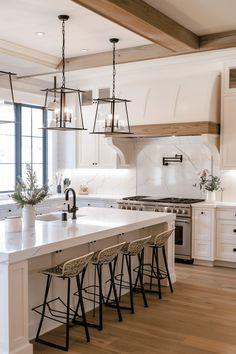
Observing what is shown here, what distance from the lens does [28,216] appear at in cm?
426

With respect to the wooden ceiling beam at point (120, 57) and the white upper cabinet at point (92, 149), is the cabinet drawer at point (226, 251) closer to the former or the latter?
the white upper cabinet at point (92, 149)

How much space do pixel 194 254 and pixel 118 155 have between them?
2149 mm

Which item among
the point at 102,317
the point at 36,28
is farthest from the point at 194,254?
the point at 36,28

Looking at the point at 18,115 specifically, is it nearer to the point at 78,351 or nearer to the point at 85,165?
the point at 85,165

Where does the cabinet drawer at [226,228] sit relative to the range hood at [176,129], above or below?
below

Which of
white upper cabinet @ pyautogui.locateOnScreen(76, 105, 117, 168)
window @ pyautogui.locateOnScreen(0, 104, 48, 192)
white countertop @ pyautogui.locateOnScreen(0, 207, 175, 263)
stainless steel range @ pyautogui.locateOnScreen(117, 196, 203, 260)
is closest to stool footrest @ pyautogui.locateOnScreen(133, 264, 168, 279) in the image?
white countertop @ pyautogui.locateOnScreen(0, 207, 175, 263)

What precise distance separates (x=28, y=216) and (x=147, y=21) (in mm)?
2379

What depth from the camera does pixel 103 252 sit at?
13.4 ft

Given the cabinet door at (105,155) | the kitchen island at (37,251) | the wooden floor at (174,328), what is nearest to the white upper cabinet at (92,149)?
the cabinet door at (105,155)

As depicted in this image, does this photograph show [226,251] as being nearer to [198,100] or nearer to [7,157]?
[198,100]

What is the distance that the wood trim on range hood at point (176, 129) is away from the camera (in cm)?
631

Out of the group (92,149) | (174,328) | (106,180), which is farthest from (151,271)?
(92,149)

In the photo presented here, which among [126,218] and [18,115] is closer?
[126,218]

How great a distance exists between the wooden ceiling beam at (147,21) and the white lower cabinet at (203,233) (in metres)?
2.34
